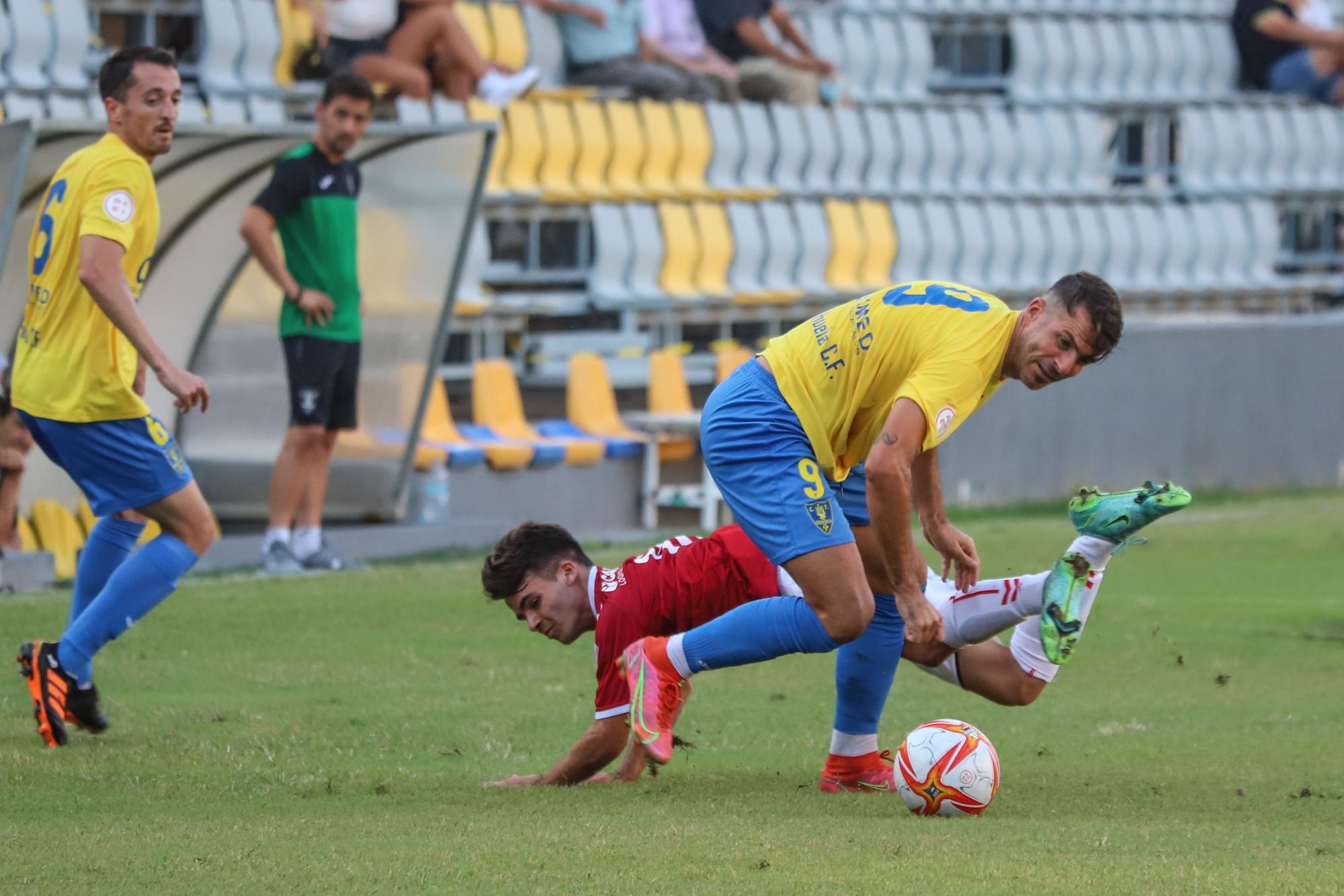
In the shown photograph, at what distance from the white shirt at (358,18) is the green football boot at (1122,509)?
29.6ft

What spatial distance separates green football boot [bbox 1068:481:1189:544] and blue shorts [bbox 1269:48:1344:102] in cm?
1663

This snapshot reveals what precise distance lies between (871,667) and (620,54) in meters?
11.3

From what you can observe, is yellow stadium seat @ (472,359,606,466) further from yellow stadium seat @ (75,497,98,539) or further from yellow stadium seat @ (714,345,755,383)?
yellow stadium seat @ (75,497,98,539)

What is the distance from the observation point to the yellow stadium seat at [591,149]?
49.3ft

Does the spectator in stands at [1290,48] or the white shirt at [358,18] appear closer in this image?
the white shirt at [358,18]

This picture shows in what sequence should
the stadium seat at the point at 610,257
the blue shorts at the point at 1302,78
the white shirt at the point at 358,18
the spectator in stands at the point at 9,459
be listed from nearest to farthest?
the spectator in stands at the point at 9,459 → the white shirt at the point at 358,18 → the stadium seat at the point at 610,257 → the blue shorts at the point at 1302,78

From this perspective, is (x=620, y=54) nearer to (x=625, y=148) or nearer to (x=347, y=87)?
(x=625, y=148)

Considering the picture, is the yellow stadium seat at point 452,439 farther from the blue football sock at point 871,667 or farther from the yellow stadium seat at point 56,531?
the blue football sock at point 871,667

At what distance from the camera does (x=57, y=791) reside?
521cm

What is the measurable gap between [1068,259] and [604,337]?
18.2ft

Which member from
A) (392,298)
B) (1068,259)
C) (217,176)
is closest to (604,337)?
(392,298)

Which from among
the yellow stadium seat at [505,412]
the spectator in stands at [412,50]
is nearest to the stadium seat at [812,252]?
the spectator in stands at [412,50]

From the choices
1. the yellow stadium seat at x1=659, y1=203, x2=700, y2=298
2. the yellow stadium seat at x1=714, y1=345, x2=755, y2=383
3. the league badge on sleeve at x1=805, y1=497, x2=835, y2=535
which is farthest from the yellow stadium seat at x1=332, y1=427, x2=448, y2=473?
the league badge on sleeve at x1=805, y1=497, x2=835, y2=535

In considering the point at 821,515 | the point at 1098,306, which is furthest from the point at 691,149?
the point at 1098,306
